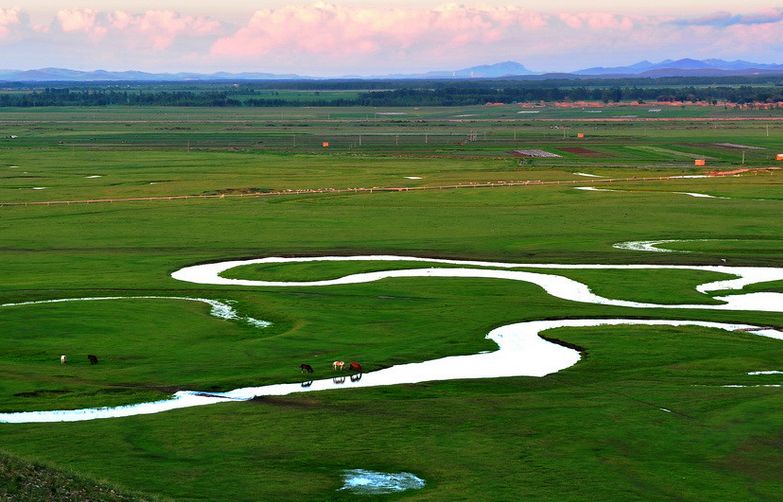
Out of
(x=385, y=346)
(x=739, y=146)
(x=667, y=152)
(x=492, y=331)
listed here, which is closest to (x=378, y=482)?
(x=385, y=346)

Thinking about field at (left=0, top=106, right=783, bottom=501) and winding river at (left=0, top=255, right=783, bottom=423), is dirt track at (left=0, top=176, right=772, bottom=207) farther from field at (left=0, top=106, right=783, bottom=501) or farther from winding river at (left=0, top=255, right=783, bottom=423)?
winding river at (left=0, top=255, right=783, bottom=423)

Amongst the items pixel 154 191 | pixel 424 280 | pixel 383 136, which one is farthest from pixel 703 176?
pixel 383 136

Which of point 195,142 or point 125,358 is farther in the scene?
point 195,142

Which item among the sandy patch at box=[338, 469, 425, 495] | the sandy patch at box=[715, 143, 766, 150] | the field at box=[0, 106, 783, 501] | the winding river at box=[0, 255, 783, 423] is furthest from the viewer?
the sandy patch at box=[715, 143, 766, 150]

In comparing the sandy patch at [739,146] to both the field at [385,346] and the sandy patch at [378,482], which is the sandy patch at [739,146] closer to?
the field at [385,346]

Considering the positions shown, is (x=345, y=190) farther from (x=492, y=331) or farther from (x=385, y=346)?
(x=385, y=346)

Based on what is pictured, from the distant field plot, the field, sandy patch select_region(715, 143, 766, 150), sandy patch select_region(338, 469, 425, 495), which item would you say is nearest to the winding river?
the field

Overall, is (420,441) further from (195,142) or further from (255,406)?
(195,142)

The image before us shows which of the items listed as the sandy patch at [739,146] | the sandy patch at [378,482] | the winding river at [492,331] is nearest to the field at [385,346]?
the sandy patch at [378,482]
